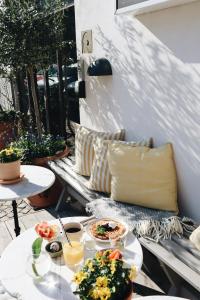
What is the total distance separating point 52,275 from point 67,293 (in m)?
0.16

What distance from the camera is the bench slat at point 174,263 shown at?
1.85 m

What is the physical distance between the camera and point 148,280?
258cm

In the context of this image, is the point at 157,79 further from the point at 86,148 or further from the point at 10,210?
the point at 10,210

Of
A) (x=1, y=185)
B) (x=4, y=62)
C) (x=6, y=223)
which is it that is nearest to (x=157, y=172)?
(x=1, y=185)

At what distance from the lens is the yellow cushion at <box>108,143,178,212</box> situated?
8.53 ft

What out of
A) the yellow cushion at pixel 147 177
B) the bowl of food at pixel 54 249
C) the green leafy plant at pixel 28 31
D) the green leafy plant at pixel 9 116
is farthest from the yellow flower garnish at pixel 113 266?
the green leafy plant at pixel 9 116

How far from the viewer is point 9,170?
2.58 meters

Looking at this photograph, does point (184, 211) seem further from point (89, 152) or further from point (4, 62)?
point (4, 62)

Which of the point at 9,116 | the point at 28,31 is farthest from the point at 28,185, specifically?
the point at 9,116

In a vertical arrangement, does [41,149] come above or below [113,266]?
below

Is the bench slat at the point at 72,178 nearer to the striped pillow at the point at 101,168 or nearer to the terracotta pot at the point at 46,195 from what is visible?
the striped pillow at the point at 101,168

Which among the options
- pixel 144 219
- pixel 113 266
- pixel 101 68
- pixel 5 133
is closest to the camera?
pixel 113 266

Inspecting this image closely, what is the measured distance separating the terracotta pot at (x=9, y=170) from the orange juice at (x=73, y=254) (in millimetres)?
1046

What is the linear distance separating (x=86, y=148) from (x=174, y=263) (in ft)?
5.16
